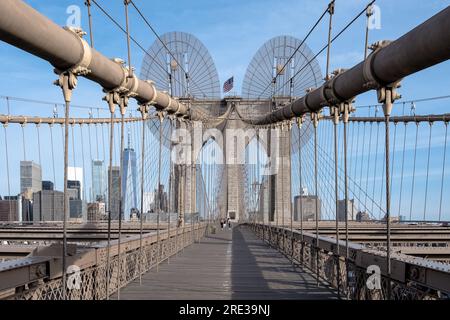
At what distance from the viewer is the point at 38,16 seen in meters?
5.79

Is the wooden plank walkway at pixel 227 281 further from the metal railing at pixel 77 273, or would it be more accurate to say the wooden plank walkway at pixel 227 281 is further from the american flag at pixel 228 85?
the american flag at pixel 228 85

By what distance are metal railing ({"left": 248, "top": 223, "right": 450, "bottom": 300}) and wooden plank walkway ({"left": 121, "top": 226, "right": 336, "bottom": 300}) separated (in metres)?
0.44

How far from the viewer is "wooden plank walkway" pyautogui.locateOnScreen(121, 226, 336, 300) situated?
10.9 m

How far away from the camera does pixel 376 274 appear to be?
26.0 ft

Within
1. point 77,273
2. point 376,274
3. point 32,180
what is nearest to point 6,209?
point 32,180

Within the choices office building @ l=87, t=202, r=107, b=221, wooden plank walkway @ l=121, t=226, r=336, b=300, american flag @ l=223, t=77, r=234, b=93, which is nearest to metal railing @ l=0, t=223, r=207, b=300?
wooden plank walkway @ l=121, t=226, r=336, b=300

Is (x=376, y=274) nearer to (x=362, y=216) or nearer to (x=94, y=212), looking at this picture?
(x=94, y=212)

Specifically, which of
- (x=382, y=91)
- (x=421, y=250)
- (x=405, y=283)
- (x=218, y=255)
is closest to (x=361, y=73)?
(x=382, y=91)

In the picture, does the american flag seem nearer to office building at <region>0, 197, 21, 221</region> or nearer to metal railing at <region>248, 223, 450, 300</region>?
office building at <region>0, 197, 21, 221</region>
